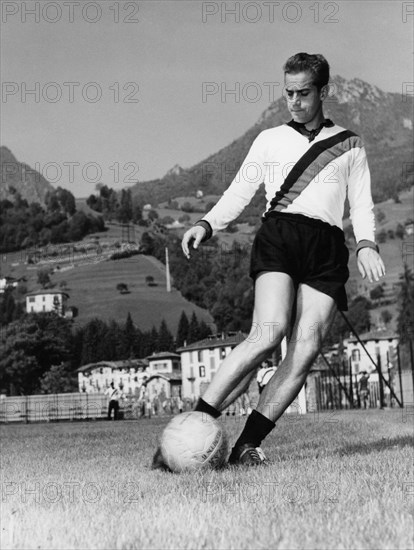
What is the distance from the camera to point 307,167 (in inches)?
221

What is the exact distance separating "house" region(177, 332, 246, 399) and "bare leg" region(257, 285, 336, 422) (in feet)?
425

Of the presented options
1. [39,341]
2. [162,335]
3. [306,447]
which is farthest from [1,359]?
[306,447]

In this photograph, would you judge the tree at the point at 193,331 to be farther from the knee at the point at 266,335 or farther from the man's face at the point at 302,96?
the knee at the point at 266,335

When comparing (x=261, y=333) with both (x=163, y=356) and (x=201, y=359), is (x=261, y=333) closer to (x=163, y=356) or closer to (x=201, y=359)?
(x=201, y=359)

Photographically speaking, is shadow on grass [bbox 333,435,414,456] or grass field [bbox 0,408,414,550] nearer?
grass field [bbox 0,408,414,550]

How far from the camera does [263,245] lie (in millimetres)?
5449

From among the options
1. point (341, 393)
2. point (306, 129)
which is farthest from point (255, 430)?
point (341, 393)

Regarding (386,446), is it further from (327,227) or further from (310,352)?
(327,227)

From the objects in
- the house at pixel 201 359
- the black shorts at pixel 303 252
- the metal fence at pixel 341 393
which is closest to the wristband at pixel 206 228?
the black shorts at pixel 303 252

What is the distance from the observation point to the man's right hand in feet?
17.6

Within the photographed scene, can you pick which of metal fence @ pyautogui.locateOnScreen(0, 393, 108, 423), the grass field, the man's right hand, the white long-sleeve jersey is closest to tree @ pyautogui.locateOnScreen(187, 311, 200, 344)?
metal fence @ pyautogui.locateOnScreen(0, 393, 108, 423)

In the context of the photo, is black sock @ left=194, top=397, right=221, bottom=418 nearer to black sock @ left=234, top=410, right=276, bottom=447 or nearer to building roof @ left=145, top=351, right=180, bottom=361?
black sock @ left=234, top=410, right=276, bottom=447

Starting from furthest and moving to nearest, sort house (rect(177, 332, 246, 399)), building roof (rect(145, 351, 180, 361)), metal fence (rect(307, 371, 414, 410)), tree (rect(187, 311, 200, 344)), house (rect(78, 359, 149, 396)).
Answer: tree (rect(187, 311, 200, 344)), house (rect(78, 359, 149, 396)), building roof (rect(145, 351, 180, 361)), house (rect(177, 332, 246, 399)), metal fence (rect(307, 371, 414, 410))

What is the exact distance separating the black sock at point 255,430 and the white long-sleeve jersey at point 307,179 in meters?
1.17
